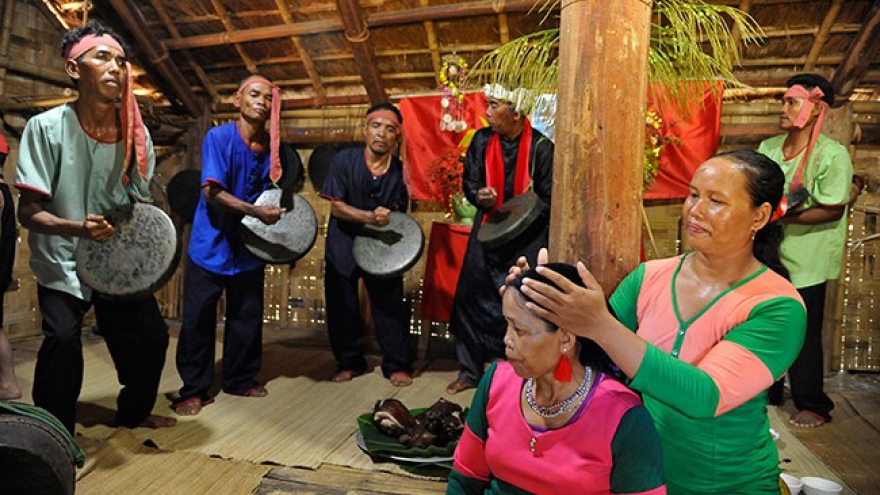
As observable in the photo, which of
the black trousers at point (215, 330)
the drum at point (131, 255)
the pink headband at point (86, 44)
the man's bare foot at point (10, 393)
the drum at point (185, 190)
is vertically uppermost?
the pink headband at point (86, 44)

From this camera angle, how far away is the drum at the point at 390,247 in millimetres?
4184

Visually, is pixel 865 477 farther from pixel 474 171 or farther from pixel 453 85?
pixel 453 85

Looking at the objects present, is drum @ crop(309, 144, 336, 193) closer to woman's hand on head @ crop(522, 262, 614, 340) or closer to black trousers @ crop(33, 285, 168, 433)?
black trousers @ crop(33, 285, 168, 433)

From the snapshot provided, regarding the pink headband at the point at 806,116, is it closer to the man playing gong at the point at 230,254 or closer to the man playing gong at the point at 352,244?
the man playing gong at the point at 352,244

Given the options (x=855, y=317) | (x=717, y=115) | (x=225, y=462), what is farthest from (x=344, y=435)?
(x=855, y=317)

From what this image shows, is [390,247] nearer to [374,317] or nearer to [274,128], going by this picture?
[374,317]

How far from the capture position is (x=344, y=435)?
3453mm

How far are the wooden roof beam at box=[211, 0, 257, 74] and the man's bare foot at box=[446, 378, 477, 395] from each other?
345 cm

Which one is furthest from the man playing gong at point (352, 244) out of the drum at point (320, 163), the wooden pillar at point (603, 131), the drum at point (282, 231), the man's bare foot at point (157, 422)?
the wooden pillar at point (603, 131)

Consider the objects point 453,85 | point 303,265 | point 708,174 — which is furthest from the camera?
point 303,265

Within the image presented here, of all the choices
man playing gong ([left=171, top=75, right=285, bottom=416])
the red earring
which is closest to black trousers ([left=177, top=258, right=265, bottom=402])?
man playing gong ([left=171, top=75, right=285, bottom=416])

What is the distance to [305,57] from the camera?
538 cm

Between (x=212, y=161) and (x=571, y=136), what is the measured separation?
2.70m

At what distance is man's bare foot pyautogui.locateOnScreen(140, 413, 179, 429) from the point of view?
3.43 metres
